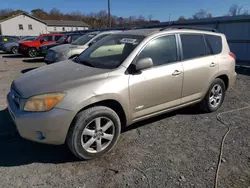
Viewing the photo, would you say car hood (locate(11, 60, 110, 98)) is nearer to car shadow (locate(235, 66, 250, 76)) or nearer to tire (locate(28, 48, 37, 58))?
car shadow (locate(235, 66, 250, 76))

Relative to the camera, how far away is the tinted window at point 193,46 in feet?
12.5

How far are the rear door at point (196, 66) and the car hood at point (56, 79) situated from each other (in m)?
1.52

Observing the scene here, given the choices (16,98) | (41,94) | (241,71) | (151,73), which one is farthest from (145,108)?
(241,71)

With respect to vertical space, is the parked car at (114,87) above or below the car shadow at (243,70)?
above

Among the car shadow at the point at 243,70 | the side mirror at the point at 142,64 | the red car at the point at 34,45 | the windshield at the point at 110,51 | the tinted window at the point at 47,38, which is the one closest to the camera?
the side mirror at the point at 142,64

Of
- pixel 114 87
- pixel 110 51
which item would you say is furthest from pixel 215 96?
pixel 114 87

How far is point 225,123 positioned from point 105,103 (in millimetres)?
2377

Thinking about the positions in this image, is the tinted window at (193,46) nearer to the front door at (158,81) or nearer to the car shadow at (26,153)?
the front door at (158,81)

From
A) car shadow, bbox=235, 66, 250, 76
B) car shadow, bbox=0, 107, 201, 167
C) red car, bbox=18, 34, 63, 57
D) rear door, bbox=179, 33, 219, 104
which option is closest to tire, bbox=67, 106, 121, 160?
car shadow, bbox=0, 107, 201, 167

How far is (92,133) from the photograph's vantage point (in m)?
2.88

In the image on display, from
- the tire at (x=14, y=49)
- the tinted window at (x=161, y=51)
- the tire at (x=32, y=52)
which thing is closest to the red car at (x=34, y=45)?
the tire at (x=32, y=52)

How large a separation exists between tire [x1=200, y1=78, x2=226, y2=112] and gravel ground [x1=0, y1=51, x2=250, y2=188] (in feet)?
1.28

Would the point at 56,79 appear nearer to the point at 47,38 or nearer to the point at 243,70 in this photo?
the point at 243,70

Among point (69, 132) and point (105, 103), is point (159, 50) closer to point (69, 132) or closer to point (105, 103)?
point (105, 103)
